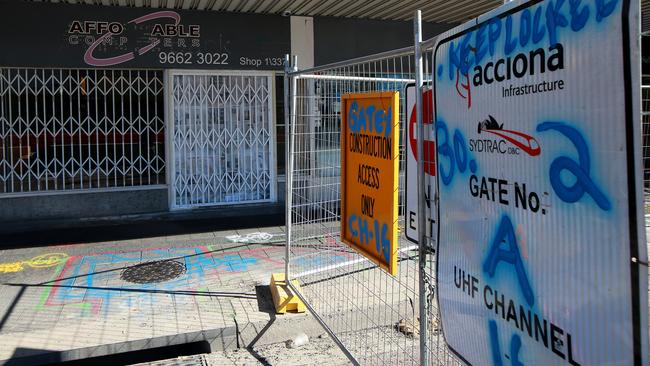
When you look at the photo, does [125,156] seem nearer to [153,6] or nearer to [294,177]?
[153,6]

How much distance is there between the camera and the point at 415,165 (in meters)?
3.14

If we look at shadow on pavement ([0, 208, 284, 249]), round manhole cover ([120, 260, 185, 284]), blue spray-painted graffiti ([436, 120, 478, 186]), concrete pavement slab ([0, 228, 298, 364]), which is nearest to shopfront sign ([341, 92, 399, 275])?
blue spray-painted graffiti ([436, 120, 478, 186])

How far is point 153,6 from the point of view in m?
8.91

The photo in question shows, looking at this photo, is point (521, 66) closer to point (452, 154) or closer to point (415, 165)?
point (452, 154)

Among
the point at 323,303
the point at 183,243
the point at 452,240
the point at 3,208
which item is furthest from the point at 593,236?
the point at 3,208

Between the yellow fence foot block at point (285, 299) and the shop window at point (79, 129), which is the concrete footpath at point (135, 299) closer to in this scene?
the yellow fence foot block at point (285, 299)

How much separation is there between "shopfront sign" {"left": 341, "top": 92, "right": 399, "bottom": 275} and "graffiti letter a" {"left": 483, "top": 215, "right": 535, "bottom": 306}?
4.00 ft

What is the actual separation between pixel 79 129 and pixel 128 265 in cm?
344

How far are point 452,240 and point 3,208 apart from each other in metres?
8.22

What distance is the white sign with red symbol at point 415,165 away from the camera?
278 cm

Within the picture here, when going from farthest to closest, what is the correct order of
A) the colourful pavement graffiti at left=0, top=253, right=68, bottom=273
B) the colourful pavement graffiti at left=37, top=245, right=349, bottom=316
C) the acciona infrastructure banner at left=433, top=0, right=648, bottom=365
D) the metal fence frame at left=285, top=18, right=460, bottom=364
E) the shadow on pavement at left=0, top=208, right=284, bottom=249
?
1. the shadow on pavement at left=0, top=208, right=284, bottom=249
2. the colourful pavement graffiti at left=0, top=253, right=68, bottom=273
3. the colourful pavement graffiti at left=37, top=245, right=349, bottom=316
4. the metal fence frame at left=285, top=18, right=460, bottom=364
5. the acciona infrastructure banner at left=433, top=0, right=648, bottom=365

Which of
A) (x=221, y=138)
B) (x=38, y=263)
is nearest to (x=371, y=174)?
(x=38, y=263)

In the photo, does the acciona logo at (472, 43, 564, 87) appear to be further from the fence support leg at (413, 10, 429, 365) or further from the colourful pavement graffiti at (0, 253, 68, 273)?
the colourful pavement graffiti at (0, 253, 68, 273)

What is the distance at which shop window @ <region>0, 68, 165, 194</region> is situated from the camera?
342 inches
